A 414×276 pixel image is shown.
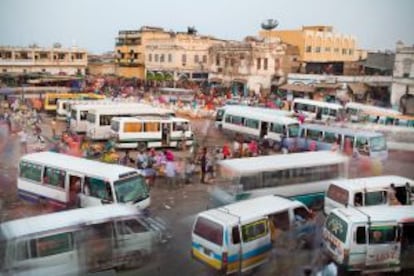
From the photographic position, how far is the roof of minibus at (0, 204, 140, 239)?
26.4ft

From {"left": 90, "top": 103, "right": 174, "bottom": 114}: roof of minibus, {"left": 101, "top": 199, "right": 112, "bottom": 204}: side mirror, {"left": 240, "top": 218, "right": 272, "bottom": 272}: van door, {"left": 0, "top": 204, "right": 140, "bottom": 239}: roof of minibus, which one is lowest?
{"left": 240, "top": 218, "right": 272, "bottom": 272}: van door

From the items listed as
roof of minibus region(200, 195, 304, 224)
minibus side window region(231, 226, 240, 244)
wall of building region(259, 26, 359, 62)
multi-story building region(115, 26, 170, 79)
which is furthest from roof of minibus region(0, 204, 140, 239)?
multi-story building region(115, 26, 170, 79)

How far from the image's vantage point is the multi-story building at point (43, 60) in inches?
1870

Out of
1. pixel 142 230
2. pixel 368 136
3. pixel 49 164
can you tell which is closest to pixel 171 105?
pixel 368 136

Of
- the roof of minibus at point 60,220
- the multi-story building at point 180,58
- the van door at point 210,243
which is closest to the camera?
the roof of minibus at point 60,220

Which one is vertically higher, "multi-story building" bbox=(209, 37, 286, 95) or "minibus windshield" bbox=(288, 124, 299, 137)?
"multi-story building" bbox=(209, 37, 286, 95)

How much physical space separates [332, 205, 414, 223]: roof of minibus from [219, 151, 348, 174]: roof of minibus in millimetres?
3109

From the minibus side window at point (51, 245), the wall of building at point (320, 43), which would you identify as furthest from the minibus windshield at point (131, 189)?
the wall of building at point (320, 43)

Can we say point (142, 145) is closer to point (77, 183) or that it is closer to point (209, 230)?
point (77, 183)

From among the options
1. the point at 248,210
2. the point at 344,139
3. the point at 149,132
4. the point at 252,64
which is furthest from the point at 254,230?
the point at 252,64

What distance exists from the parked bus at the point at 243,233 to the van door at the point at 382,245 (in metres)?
1.56

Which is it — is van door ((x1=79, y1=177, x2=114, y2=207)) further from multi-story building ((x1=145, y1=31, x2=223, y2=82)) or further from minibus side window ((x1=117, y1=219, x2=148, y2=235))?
multi-story building ((x1=145, y1=31, x2=223, y2=82))

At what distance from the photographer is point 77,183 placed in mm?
11539

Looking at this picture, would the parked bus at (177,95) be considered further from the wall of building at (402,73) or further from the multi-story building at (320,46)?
the wall of building at (402,73)
